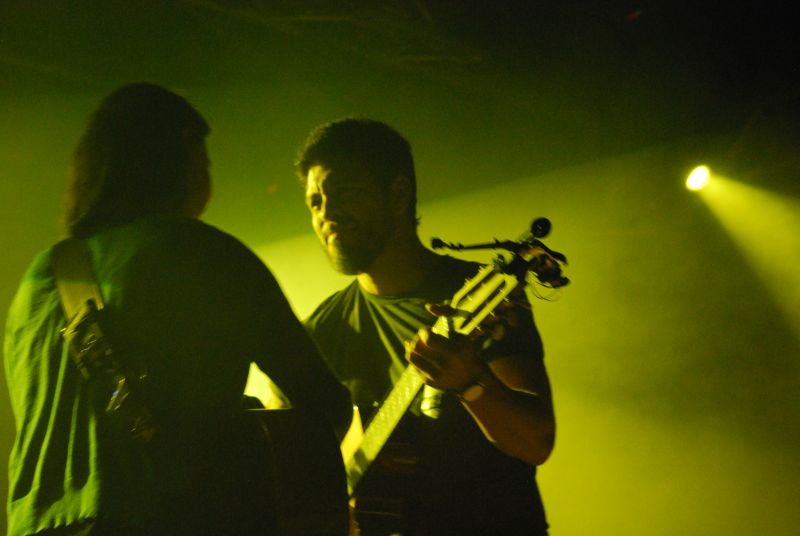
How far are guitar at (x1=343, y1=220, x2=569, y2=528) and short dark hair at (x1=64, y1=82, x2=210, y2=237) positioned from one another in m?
0.80

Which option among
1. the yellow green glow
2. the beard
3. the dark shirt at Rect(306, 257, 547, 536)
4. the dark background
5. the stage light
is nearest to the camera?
the dark shirt at Rect(306, 257, 547, 536)

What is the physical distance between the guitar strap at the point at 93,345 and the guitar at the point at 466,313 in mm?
876

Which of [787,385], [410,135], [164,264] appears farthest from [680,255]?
[164,264]

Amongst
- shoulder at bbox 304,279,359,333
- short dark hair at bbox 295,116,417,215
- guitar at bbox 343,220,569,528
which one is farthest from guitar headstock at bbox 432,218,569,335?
short dark hair at bbox 295,116,417,215

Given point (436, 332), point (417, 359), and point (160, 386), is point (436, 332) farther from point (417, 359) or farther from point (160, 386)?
point (160, 386)

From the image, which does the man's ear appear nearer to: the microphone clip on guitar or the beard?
the beard

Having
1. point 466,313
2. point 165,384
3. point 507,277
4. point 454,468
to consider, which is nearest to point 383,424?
point 454,468

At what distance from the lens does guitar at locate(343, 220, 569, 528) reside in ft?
5.16

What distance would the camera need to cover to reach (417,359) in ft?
5.23

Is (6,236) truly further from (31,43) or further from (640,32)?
(640,32)

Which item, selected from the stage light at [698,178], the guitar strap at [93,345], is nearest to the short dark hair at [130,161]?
the guitar strap at [93,345]

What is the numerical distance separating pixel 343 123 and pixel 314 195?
41 cm

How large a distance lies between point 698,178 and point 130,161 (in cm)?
335

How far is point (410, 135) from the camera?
4055 mm
